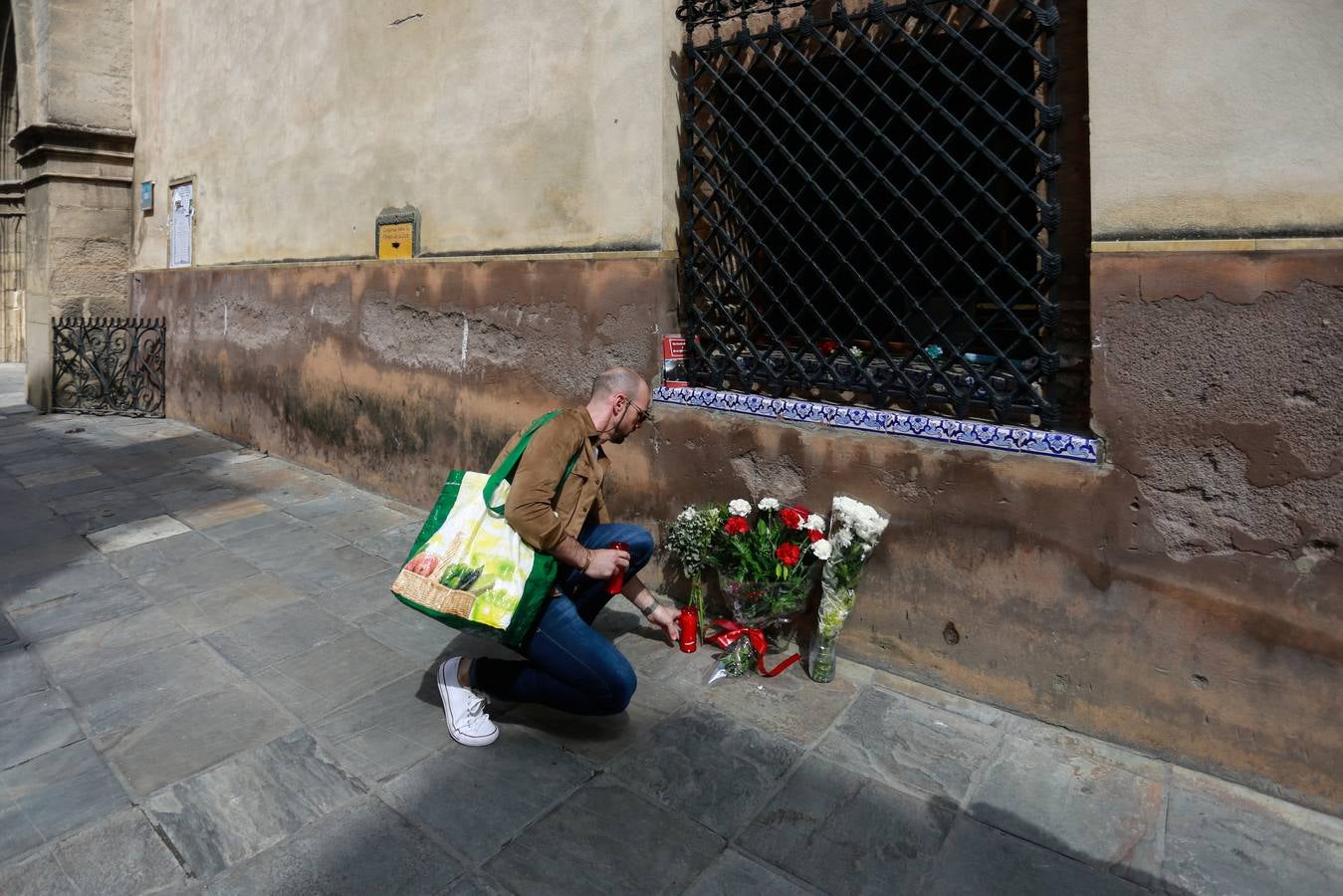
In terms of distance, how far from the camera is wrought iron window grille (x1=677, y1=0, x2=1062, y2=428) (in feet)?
10.2

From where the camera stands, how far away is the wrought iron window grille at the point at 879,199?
10.2ft

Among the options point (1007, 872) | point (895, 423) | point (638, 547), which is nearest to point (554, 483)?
point (638, 547)

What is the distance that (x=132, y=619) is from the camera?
12.7 feet

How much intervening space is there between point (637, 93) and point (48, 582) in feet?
13.1

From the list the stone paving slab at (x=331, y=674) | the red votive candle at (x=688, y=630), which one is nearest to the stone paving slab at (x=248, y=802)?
the stone paving slab at (x=331, y=674)

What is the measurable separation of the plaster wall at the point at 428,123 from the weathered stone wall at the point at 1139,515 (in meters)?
0.51

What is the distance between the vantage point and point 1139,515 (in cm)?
275

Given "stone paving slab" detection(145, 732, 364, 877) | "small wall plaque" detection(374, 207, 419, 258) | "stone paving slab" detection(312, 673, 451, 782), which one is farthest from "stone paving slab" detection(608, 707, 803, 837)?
"small wall plaque" detection(374, 207, 419, 258)

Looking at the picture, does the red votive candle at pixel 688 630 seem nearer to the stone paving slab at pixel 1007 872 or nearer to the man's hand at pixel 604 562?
the man's hand at pixel 604 562

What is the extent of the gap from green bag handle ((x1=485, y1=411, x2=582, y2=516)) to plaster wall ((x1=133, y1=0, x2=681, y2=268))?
163cm

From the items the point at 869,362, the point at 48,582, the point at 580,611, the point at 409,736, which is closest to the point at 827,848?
the point at 580,611

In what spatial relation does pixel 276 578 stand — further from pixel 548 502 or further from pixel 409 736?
pixel 548 502

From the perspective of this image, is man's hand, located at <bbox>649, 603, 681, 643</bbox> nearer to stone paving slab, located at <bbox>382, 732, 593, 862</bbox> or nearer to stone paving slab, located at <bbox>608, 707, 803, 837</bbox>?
stone paving slab, located at <bbox>608, 707, 803, 837</bbox>

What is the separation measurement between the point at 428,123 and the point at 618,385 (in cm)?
337
